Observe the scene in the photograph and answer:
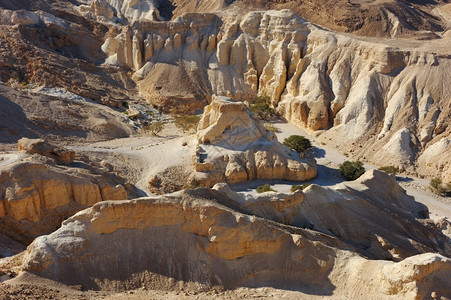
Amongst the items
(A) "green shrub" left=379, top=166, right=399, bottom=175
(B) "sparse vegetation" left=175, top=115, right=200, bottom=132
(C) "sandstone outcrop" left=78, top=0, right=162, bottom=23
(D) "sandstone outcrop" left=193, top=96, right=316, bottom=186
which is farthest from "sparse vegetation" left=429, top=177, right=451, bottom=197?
(C) "sandstone outcrop" left=78, top=0, right=162, bottom=23

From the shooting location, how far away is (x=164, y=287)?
15.3 metres

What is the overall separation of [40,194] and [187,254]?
489 inches

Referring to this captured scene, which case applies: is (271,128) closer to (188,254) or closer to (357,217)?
(357,217)

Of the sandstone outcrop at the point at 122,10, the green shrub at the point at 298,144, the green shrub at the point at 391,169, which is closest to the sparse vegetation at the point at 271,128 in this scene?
the green shrub at the point at 298,144

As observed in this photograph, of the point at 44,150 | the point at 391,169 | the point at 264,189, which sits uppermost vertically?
the point at 44,150

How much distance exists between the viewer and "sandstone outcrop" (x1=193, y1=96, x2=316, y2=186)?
37062 mm

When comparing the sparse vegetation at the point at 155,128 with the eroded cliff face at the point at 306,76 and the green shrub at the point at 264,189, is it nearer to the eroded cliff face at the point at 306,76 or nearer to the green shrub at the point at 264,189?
the eroded cliff face at the point at 306,76

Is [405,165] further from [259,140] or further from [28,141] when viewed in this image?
[28,141]

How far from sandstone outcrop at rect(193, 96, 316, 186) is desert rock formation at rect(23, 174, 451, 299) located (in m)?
20.0

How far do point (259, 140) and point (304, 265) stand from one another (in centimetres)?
2358

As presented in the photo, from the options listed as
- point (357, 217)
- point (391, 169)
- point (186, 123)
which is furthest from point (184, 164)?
point (391, 169)

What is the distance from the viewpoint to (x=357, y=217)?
23750 millimetres

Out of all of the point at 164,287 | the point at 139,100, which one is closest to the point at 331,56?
the point at 139,100

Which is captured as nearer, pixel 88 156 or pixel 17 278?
pixel 17 278
